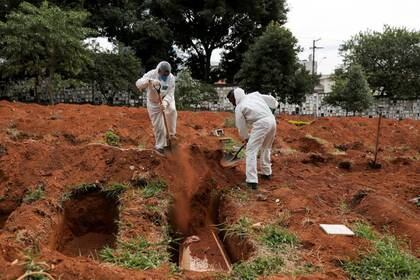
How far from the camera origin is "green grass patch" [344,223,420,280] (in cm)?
388

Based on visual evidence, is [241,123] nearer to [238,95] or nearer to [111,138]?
[238,95]

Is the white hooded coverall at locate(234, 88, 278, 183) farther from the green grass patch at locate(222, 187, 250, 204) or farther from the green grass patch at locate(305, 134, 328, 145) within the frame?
the green grass patch at locate(305, 134, 328, 145)

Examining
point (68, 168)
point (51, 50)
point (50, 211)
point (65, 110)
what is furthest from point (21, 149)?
point (51, 50)

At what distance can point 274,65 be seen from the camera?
1341 cm

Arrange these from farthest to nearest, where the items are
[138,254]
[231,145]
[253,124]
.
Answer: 1. [231,145]
2. [253,124]
3. [138,254]

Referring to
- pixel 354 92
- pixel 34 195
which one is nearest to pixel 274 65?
pixel 354 92

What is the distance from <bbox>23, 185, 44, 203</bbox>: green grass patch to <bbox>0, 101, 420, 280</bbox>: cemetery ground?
0.01 meters

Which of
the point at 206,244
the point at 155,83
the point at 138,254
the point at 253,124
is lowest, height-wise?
the point at 206,244

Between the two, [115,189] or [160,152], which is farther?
[160,152]

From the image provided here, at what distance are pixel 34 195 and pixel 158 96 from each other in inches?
84.8

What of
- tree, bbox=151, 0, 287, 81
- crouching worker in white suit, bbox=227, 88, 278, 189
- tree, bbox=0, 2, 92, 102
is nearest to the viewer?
crouching worker in white suit, bbox=227, 88, 278, 189

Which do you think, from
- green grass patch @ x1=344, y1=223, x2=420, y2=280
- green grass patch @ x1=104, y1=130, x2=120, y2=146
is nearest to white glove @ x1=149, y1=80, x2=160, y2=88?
green grass patch @ x1=104, y1=130, x2=120, y2=146

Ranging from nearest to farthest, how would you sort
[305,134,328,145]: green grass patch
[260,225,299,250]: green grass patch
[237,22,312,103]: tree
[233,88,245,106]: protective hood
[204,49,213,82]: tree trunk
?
[260,225,299,250]: green grass patch, [233,88,245,106]: protective hood, [305,134,328,145]: green grass patch, [237,22,312,103]: tree, [204,49,213,82]: tree trunk

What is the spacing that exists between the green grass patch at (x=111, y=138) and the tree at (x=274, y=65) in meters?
6.02
